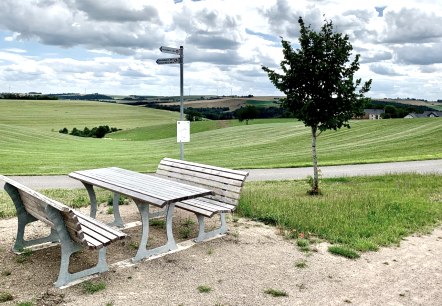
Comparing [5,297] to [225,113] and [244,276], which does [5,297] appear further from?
[225,113]

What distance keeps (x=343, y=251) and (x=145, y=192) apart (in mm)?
2827

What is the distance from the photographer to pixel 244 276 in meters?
5.07

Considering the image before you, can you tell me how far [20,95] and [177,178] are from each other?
334ft

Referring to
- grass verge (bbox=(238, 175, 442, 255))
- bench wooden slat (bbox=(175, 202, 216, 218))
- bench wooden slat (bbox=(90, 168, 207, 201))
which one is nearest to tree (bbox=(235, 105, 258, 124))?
grass verge (bbox=(238, 175, 442, 255))

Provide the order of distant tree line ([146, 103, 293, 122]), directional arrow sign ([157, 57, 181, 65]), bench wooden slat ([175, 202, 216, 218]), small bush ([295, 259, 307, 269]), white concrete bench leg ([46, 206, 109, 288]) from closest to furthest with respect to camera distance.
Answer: white concrete bench leg ([46, 206, 109, 288])
small bush ([295, 259, 307, 269])
bench wooden slat ([175, 202, 216, 218])
directional arrow sign ([157, 57, 181, 65])
distant tree line ([146, 103, 293, 122])

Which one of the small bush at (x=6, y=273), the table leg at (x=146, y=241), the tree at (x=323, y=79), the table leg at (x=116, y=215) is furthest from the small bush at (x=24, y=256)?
the tree at (x=323, y=79)

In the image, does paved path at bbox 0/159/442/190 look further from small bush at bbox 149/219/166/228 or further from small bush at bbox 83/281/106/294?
small bush at bbox 83/281/106/294

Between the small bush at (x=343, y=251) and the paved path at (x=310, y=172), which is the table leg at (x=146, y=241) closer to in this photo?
the small bush at (x=343, y=251)

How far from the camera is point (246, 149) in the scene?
35469 millimetres

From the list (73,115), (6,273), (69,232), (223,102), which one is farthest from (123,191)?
(223,102)

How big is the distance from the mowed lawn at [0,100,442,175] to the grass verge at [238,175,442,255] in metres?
8.41

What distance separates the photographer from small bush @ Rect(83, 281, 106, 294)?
466 cm

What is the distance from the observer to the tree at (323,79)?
33.5 feet

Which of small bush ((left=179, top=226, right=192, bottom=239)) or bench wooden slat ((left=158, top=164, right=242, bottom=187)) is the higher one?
bench wooden slat ((left=158, top=164, right=242, bottom=187))
